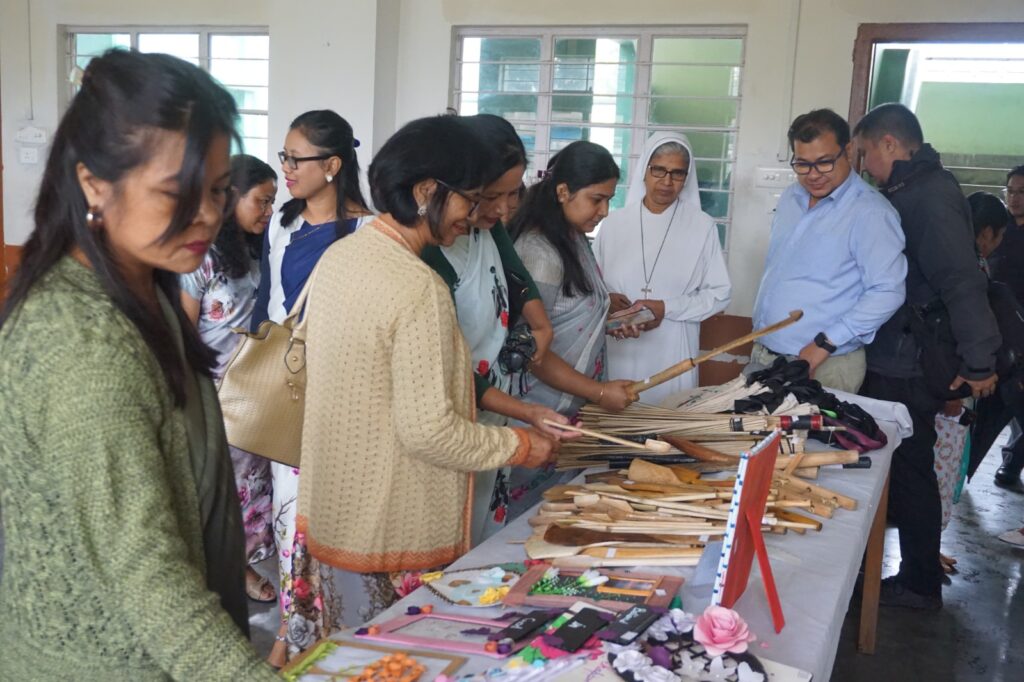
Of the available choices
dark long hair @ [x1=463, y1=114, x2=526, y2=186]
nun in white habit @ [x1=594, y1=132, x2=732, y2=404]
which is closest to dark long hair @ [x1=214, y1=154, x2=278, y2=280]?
dark long hair @ [x1=463, y1=114, x2=526, y2=186]

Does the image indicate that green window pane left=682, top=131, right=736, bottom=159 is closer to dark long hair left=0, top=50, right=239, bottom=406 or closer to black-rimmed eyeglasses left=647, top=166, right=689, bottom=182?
black-rimmed eyeglasses left=647, top=166, right=689, bottom=182

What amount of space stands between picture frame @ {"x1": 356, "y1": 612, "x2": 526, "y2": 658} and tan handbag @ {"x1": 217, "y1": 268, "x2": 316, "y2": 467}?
921 mm

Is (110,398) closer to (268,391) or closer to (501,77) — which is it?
(268,391)

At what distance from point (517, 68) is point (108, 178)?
15.7 feet

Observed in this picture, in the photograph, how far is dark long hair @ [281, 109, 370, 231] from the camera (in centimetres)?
268

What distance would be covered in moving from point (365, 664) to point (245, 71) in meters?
5.45

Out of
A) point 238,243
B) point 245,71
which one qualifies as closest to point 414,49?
point 245,71

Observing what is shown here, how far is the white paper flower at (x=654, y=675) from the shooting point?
116 centimetres

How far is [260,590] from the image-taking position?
3174 mm

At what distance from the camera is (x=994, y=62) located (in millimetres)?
6508

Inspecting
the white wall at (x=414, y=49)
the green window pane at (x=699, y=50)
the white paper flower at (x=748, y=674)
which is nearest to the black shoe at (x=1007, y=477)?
the white wall at (x=414, y=49)

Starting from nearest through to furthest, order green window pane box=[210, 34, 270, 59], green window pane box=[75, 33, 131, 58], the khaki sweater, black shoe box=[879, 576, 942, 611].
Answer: the khaki sweater < black shoe box=[879, 576, 942, 611] < green window pane box=[210, 34, 270, 59] < green window pane box=[75, 33, 131, 58]

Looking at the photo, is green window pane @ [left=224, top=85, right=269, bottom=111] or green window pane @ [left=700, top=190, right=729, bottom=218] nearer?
green window pane @ [left=700, top=190, right=729, bottom=218]

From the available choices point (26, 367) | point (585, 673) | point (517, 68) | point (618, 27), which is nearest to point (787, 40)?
point (618, 27)
